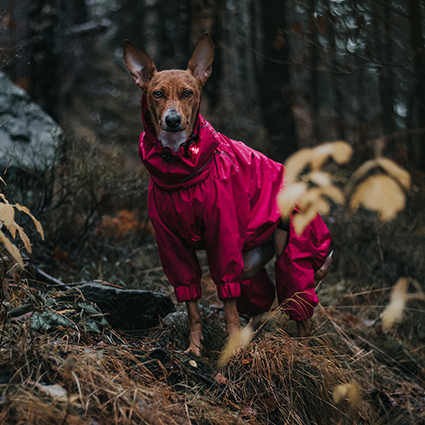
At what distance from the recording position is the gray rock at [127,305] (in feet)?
9.91

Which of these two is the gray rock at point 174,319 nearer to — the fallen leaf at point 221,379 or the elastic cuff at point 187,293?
the elastic cuff at point 187,293

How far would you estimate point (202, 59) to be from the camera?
2949 mm

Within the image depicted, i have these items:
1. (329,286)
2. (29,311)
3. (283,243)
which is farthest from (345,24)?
(29,311)

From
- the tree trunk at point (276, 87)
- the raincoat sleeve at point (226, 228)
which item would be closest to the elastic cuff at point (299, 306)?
the raincoat sleeve at point (226, 228)

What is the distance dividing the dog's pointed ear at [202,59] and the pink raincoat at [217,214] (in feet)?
1.34

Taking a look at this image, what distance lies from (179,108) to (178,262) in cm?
107

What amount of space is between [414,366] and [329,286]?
1330 millimetres

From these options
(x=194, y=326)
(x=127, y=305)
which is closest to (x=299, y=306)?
(x=194, y=326)

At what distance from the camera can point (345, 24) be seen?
11.6ft

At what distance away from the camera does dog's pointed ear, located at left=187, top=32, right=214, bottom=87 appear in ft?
9.51

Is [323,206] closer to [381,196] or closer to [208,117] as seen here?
[381,196]

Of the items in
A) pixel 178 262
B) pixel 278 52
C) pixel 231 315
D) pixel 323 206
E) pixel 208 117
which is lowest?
pixel 231 315

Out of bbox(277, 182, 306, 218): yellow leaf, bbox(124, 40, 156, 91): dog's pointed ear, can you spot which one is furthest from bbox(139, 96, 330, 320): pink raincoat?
bbox(277, 182, 306, 218): yellow leaf

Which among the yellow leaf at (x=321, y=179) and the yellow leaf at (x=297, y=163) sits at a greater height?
the yellow leaf at (x=297, y=163)
